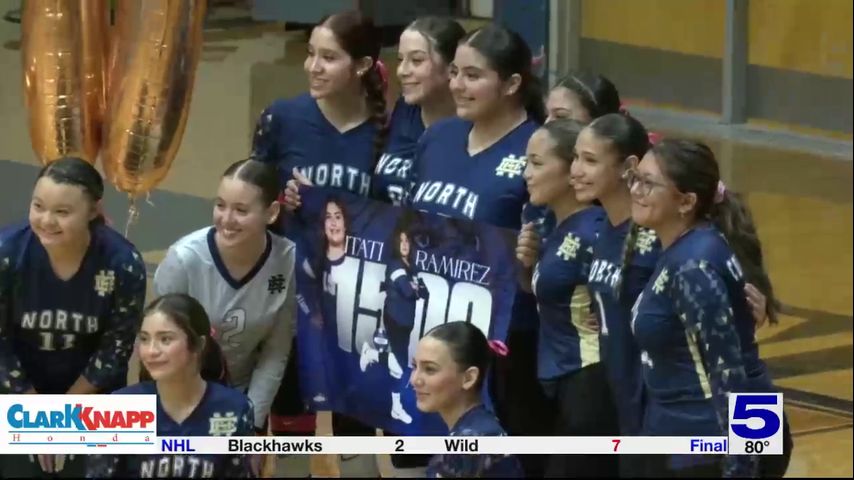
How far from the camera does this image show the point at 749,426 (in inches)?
61.1

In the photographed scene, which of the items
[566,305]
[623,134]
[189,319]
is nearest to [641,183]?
[623,134]

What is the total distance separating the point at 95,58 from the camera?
1521 mm

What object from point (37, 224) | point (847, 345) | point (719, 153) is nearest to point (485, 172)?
point (719, 153)

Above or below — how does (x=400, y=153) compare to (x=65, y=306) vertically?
above

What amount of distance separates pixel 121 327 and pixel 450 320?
34cm

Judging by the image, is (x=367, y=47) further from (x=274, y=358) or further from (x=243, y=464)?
(x=243, y=464)

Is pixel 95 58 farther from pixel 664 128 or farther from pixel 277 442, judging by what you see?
pixel 664 128

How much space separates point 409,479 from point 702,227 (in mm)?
423

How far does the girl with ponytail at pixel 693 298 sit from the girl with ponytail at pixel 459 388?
16cm

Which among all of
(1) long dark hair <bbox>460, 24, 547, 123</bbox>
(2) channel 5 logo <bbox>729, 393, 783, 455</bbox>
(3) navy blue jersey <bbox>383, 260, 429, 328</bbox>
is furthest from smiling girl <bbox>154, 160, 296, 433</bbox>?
(2) channel 5 logo <bbox>729, 393, 783, 455</bbox>

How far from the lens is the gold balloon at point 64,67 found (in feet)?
4.97

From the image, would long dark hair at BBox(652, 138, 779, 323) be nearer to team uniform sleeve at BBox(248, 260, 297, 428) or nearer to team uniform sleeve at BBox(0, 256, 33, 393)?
team uniform sleeve at BBox(248, 260, 297, 428)

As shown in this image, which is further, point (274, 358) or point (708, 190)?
point (274, 358)

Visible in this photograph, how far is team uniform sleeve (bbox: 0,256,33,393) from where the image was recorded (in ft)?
5.16
